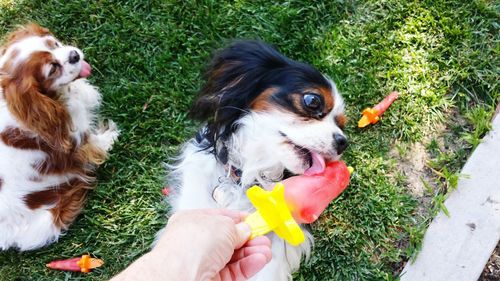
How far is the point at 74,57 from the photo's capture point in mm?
2959

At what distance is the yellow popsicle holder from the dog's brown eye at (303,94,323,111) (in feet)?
1.76

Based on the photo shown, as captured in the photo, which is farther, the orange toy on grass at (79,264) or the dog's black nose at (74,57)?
the orange toy on grass at (79,264)

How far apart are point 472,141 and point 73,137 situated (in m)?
2.56

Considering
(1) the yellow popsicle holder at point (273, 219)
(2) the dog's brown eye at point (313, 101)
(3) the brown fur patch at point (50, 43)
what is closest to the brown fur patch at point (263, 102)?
(2) the dog's brown eye at point (313, 101)

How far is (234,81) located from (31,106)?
1182 millimetres

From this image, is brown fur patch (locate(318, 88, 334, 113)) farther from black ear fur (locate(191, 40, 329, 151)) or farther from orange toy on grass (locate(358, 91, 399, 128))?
orange toy on grass (locate(358, 91, 399, 128))

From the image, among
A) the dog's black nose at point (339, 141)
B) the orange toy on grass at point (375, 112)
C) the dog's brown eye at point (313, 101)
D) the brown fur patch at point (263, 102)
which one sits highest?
the dog's brown eye at point (313, 101)

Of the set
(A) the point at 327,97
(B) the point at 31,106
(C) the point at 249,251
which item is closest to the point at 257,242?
(C) the point at 249,251

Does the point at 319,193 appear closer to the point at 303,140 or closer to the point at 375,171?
the point at 303,140

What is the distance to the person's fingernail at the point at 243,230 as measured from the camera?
1871 millimetres

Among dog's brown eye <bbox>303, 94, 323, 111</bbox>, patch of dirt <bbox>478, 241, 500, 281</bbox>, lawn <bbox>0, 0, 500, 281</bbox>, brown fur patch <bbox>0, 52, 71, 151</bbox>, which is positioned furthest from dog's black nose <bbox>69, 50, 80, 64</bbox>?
patch of dirt <bbox>478, 241, 500, 281</bbox>

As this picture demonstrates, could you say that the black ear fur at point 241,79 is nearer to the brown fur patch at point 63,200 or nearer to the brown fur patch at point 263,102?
the brown fur patch at point 263,102

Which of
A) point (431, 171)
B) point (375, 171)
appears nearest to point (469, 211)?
point (431, 171)

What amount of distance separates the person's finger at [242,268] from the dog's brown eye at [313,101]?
77 centimetres
